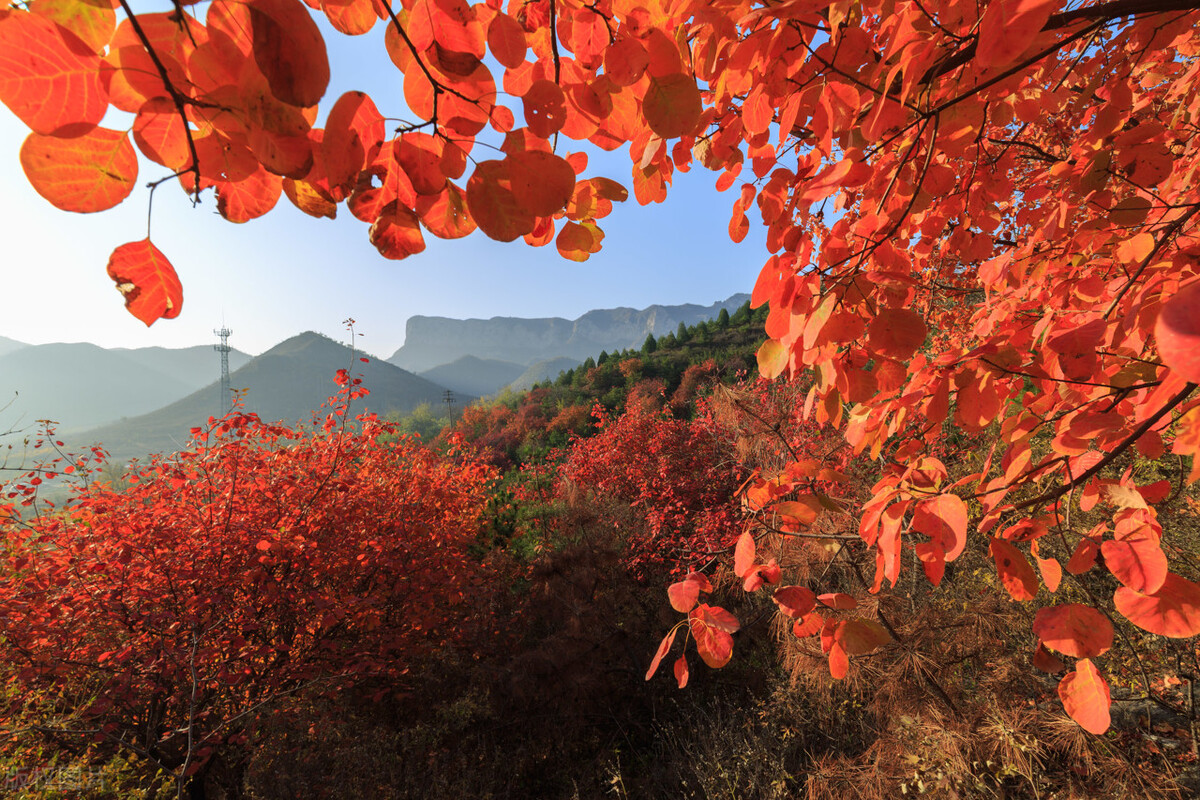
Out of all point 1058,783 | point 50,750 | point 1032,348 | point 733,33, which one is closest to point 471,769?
point 50,750

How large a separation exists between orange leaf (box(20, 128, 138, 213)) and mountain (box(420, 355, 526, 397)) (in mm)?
82690

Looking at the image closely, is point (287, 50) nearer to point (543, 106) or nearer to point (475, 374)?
point (543, 106)

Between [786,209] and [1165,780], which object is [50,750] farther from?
[1165,780]

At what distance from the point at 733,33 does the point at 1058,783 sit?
3377 millimetres

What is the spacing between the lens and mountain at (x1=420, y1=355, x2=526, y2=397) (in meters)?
83.8

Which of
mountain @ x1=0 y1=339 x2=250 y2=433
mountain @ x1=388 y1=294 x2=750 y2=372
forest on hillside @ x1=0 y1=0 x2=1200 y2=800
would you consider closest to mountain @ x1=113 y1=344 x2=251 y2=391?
mountain @ x1=0 y1=339 x2=250 y2=433

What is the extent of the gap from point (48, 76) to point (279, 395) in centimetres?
6560

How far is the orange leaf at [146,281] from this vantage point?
1.35ft

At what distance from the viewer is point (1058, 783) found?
6.67 ft

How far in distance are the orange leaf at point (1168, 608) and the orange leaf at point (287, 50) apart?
1058 millimetres

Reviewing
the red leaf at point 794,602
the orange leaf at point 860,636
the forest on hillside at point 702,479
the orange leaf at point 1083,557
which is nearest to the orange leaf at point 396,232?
the forest on hillside at point 702,479

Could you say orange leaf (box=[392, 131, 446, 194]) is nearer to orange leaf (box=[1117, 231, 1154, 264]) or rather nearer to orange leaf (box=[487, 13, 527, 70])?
orange leaf (box=[487, 13, 527, 70])

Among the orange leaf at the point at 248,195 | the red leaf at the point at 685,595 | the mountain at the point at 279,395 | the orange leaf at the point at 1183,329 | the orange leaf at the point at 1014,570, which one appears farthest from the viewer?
the mountain at the point at 279,395

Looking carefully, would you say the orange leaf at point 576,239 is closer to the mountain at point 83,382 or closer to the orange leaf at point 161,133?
the orange leaf at point 161,133
